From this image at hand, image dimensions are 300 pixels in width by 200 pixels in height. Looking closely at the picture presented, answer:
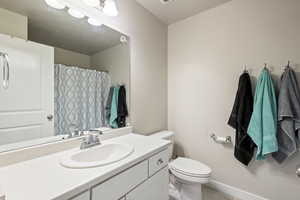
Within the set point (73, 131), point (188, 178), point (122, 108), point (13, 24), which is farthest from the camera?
point (122, 108)

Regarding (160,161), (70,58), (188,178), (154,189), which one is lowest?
(188,178)

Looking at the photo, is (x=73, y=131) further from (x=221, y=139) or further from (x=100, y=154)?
(x=221, y=139)

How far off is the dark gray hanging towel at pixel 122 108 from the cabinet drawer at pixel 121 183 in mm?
670

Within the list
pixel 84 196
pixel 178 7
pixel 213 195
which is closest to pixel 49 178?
pixel 84 196

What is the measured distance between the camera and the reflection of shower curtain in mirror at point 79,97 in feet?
3.66

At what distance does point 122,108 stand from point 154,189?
2.77 ft

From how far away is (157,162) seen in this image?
1104mm

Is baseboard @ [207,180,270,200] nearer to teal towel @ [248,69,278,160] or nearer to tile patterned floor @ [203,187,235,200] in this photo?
tile patterned floor @ [203,187,235,200]

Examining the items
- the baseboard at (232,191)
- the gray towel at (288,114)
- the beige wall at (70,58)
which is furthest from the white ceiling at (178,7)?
the baseboard at (232,191)

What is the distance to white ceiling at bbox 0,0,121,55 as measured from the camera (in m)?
0.97

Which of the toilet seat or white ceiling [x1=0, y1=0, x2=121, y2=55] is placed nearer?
white ceiling [x1=0, y1=0, x2=121, y2=55]

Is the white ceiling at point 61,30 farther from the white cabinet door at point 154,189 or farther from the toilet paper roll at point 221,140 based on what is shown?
the toilet paper roll at point 221,140

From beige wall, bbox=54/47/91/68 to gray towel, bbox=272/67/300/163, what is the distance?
1.82 m

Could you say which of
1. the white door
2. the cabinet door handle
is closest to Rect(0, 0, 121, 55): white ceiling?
the white door
